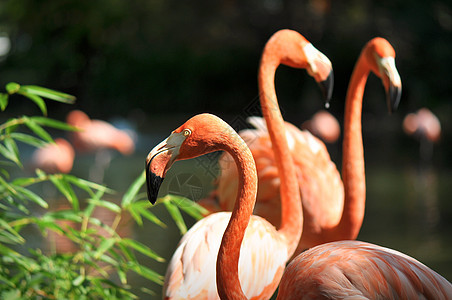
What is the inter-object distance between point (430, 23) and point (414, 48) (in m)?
0.74

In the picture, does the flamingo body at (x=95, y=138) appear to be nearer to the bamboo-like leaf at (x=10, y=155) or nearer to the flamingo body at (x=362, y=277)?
the bamboo-like leaf at (x=10, y=155)

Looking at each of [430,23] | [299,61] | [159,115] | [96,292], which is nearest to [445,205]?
[299,61]

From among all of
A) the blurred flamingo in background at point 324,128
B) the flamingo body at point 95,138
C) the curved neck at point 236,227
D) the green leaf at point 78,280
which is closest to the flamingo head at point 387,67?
the curved neck at point 236,227

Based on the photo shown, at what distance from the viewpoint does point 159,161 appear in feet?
4.57

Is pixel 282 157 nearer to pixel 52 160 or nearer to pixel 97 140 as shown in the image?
pixel 52 160

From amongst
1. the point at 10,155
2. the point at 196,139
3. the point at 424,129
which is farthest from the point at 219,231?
the point at 424,129

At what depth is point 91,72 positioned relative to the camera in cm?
1387

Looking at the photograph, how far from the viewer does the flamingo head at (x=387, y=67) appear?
7.00ft

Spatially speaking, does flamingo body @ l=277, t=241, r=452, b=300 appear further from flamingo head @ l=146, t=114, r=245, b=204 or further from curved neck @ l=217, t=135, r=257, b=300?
flamingo head @ l=146, t=114, r=245, b=204

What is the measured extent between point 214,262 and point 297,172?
3.04 ft

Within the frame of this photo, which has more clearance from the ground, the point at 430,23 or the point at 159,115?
the point at 430,23

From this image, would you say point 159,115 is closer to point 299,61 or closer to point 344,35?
point 344,35

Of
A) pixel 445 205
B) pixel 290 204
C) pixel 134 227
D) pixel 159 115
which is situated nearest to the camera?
pixel 290 204

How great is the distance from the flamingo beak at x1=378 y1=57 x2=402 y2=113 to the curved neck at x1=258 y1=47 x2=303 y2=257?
0.42m
